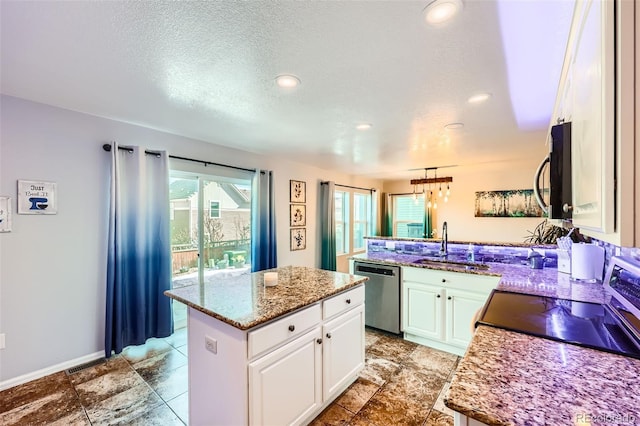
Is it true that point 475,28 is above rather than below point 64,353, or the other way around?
above

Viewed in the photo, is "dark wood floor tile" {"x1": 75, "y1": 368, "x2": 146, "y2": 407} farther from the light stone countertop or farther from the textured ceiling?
the light stone countertop

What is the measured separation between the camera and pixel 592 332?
1.15 metres

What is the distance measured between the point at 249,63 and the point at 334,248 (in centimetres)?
420

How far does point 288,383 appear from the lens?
1627 millimetres

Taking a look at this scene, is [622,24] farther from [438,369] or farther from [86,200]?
[86,200]

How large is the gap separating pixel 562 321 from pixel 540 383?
0.67 metres

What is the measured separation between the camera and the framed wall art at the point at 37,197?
2240 millimetres

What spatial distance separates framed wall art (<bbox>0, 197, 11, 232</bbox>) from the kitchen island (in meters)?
1.62

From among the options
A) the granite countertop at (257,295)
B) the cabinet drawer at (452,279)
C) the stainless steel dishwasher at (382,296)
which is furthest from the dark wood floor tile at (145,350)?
the cabinet drawer at (452,279)

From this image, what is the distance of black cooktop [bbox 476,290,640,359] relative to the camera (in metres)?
1.06

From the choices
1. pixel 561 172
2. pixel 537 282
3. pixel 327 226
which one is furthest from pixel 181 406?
pixel 327 226

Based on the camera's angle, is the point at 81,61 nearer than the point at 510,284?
Yes

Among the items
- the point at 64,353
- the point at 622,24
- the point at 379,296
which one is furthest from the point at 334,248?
the point at 622,24

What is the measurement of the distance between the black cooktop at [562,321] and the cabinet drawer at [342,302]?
3.04 ft
